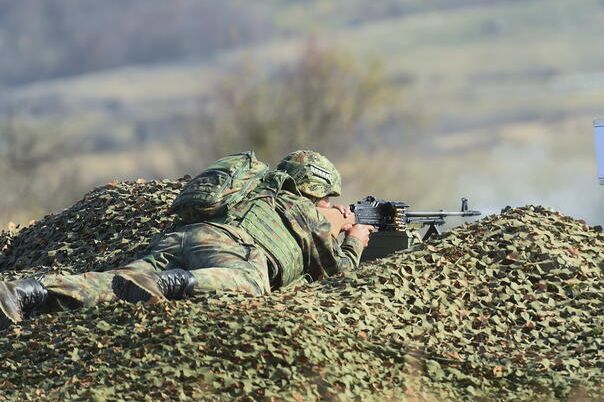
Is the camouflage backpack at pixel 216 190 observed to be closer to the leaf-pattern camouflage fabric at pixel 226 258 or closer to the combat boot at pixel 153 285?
the leaf-pattern camouflage fabric at pixel 226 258

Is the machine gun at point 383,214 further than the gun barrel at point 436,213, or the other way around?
the gun barrel at point 436,213

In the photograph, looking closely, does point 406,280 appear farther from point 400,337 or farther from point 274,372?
point 274,372

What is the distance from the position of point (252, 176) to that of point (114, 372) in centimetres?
377

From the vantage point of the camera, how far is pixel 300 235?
13188 millimetres

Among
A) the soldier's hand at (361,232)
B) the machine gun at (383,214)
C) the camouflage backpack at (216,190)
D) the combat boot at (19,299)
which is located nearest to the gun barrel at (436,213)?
the machine gun at (383,214)

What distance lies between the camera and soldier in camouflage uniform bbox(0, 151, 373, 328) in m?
11.5

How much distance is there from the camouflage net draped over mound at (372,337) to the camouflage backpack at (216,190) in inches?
43.8

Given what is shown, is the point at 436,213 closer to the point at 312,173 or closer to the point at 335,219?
the point at 335,219

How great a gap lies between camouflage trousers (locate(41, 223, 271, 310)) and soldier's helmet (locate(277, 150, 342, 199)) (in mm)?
1485

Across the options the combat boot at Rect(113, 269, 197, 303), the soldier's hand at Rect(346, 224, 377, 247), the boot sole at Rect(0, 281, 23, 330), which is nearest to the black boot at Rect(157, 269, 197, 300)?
the combat boot at Rect(113, 269, 197, 303)

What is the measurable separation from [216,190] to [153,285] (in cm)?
183

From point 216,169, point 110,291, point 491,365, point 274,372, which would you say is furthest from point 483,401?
point 216,169

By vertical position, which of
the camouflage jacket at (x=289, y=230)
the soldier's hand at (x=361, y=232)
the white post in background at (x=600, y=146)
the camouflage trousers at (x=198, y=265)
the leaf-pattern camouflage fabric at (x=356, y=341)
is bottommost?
the leaf-pattern camouflage fabric at (x=356, y=341)

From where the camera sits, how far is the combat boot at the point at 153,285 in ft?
36.5
